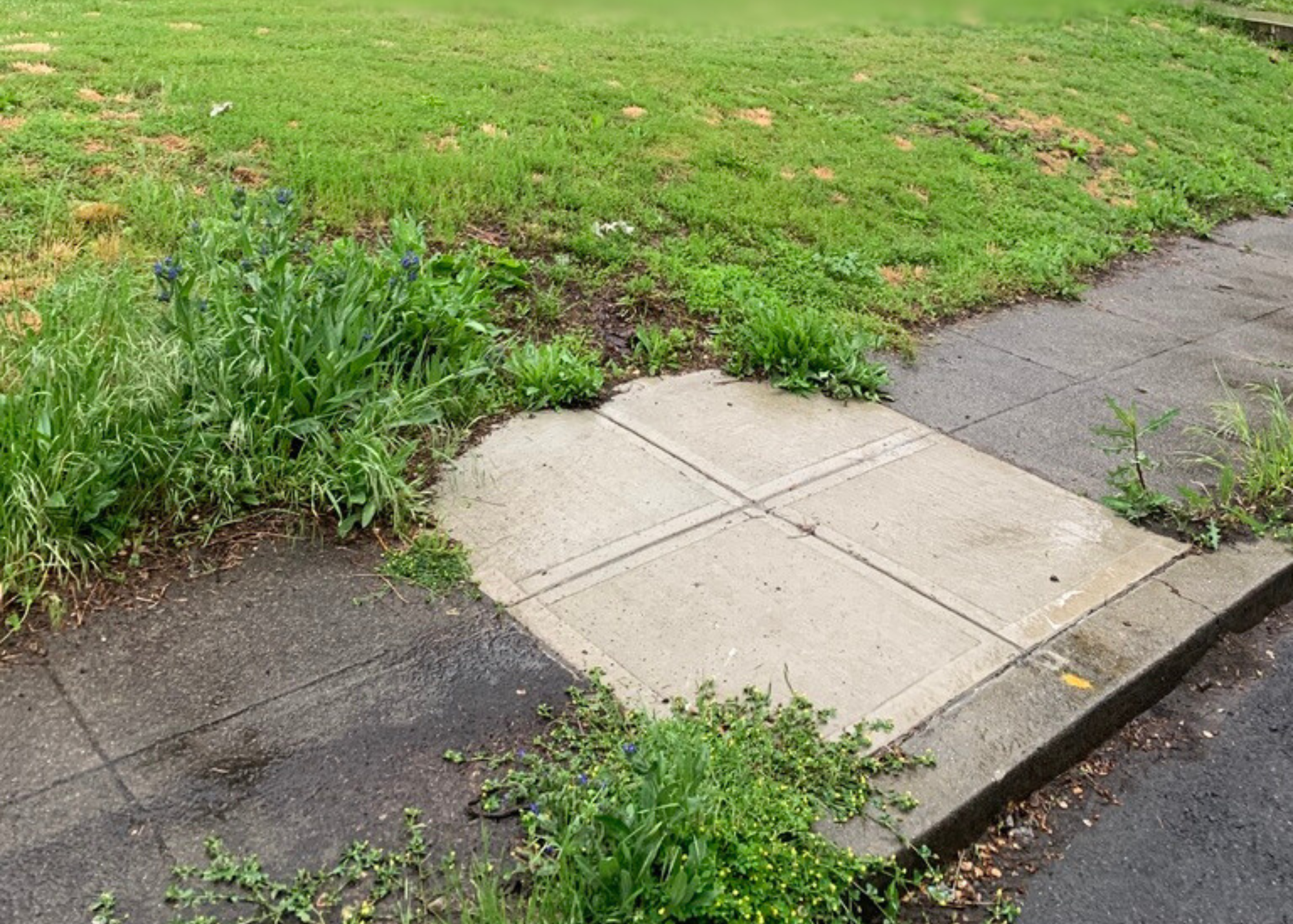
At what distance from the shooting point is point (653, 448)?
447cm

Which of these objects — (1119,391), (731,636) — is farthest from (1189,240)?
(731,636)

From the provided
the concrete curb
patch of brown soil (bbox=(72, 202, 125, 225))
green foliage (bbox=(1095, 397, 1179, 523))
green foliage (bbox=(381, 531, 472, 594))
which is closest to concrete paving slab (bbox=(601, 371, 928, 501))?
green foliage (bbox=(1095, 397, 1179, 523))

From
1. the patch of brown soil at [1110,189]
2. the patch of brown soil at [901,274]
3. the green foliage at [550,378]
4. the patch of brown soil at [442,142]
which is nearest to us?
the green foliage at [550,378]

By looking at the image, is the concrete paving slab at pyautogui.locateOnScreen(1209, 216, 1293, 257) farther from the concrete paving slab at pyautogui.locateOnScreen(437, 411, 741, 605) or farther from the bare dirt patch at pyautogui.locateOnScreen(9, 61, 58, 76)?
the bare dirt patch at pyautogui.locateOnScreen(9, 61, 58, 76)

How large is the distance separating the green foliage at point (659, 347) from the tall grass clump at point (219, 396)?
2.56 feet

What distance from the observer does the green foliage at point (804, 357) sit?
5086mm

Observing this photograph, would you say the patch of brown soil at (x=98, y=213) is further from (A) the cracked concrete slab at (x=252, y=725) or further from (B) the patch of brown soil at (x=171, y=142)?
(A) the cracked concrete slab at (x=252, y=725)

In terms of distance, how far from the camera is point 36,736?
2838 millimetres

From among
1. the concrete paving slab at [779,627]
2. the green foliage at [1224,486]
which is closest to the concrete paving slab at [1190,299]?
the green foliage at [1224,486]

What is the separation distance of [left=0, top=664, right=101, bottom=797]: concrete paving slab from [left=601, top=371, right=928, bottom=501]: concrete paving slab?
223 centimetres

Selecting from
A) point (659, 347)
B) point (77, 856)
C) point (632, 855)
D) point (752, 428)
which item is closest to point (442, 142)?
point (659, 347)

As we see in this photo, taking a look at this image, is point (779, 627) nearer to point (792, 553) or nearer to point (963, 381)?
point (792, 553)

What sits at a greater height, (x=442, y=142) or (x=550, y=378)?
(x=442, y=142)

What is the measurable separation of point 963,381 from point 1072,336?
1.08 meters
